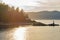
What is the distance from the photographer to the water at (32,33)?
7.39 ft

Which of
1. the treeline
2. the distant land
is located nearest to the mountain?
the distant land

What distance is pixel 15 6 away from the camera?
233cm

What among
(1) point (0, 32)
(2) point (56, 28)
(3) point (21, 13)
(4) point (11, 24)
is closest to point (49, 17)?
(2) point (56, 28)

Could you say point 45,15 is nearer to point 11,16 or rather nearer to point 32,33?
point 32,33

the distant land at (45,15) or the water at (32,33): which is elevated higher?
the distant land at (45,15)

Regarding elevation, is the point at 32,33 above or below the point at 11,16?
below

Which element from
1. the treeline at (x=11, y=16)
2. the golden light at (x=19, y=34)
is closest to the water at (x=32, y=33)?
the golden light at (x=19, y=34)

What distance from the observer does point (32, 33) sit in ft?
7.50

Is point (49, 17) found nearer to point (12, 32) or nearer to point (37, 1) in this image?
point (37, 1)

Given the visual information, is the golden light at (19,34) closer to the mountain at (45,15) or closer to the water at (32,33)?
the water at (32,33)

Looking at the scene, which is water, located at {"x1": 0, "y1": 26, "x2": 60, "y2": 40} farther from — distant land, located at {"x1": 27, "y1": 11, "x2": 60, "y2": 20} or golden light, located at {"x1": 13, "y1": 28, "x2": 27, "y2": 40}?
distant land, located at {"x1": 27, "y1": 11, "x2": 60, "y2": 20}

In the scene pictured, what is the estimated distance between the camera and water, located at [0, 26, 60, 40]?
7.39 feet

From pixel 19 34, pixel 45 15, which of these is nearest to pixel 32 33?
pixel 19 34

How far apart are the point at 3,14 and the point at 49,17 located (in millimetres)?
613
